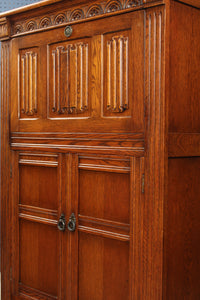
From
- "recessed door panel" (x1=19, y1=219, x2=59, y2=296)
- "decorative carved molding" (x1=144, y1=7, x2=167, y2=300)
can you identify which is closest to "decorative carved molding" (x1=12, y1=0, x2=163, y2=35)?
"decorative carved molding" (x1=144, y1=7, x2=167, y2=300)

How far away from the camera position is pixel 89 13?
1892 mm

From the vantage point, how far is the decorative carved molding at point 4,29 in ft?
7.50

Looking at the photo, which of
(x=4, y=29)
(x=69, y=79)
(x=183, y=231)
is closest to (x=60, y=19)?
(x=69, y=79)

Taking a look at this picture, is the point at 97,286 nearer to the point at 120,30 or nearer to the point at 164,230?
the point at 164,230

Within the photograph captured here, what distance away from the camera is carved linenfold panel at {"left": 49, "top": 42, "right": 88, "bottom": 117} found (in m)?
1.93

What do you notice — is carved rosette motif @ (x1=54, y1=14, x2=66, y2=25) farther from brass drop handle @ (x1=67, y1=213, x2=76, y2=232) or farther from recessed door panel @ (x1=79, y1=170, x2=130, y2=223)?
brass drop handle @ (x1=67, y1=213, x2=76, y2=232)

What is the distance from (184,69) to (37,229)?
120 centimetres

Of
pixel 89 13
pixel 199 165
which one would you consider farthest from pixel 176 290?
pixel 89 13

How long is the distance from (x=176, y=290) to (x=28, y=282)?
3.07 ft

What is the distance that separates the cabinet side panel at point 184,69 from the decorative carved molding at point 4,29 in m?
1.07

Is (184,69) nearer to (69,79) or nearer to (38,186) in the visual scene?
(69,79)

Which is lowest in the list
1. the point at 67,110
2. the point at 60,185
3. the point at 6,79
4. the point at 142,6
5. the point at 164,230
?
the point at 164,230

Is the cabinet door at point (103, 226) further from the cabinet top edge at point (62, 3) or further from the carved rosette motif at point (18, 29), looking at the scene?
the carved rosette motif at point (18, 29)

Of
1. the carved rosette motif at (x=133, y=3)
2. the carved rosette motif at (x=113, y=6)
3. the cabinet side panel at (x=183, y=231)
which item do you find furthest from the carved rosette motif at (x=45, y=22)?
the cabinet side panel at (x=183, y=231)
